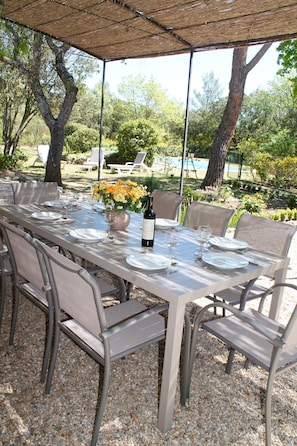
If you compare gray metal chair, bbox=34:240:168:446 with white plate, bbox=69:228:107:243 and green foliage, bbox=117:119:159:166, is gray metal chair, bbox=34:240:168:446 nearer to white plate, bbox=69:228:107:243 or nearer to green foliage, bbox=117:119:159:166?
white plate, bbox=69:228:107:243

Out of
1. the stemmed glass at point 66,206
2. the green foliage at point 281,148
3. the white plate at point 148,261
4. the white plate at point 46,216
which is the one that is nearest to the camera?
the white plate at point 148,261

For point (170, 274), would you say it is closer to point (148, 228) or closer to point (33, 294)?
point (148, 228)

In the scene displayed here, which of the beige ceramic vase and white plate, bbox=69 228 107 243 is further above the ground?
the beige ceramic vase

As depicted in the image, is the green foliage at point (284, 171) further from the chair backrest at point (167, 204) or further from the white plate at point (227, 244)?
the white plate at point (227, 244)

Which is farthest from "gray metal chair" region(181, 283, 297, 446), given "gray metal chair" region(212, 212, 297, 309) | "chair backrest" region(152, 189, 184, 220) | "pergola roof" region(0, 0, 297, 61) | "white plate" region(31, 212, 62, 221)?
"pergola roof" region(0, 0, 297, 61)

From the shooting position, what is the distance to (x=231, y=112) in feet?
29.6

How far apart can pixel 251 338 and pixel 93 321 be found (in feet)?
2.79

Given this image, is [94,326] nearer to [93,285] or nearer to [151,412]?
[93,285]

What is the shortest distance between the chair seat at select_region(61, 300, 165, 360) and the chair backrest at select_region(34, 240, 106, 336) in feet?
0.36

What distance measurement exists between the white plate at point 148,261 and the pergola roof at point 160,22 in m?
2.48

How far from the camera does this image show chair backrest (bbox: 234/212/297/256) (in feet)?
8.62

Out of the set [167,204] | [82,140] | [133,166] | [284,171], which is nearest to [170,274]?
[167,204]

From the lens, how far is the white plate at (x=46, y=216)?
2.78 meters

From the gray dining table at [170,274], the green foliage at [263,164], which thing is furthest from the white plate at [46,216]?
the green foliage at [263,164]
